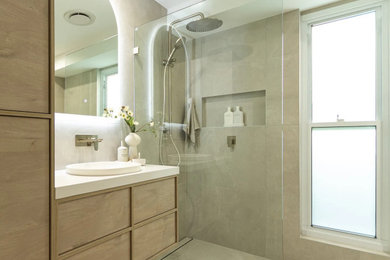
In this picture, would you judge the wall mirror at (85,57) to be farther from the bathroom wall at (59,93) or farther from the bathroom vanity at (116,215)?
the bathroom vanity at (116,215)

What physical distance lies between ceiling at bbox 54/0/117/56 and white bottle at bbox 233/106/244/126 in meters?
1.15

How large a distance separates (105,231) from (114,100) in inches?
40.4

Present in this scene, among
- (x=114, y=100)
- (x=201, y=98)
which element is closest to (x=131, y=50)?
(x=114, y=100)

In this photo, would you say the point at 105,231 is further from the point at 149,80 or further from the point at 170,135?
the point at 149,80

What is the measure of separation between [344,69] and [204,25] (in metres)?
1.28

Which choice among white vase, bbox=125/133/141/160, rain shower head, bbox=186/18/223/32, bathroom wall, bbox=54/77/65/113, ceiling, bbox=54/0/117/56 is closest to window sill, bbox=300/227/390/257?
white vase, bbox=125/133/141/160

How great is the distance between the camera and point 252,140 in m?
1.62

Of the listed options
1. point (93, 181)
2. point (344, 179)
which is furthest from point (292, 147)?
point (93, 181)

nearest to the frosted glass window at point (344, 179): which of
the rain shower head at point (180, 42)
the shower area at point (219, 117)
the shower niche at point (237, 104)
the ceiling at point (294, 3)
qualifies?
the shower area at point (219, 117)

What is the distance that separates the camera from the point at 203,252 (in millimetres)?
1799

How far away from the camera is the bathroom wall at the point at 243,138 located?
5.20ft

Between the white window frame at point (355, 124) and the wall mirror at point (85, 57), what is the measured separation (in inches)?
66.0

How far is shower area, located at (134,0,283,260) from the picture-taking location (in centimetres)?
159

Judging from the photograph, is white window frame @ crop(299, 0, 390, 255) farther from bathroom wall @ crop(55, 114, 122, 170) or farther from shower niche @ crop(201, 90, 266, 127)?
bathroom wall @ crop(55, 114, 122, 170)
